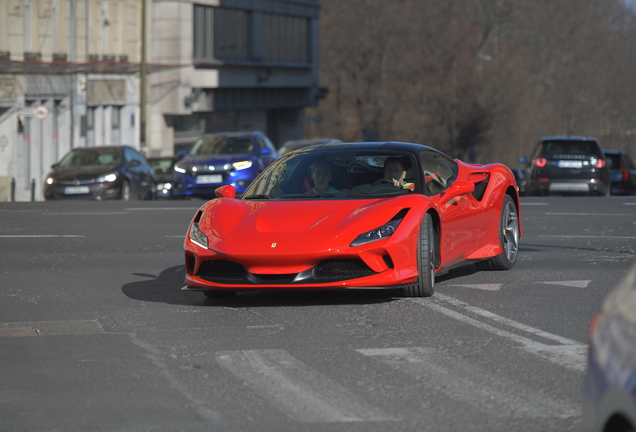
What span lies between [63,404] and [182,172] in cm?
2077

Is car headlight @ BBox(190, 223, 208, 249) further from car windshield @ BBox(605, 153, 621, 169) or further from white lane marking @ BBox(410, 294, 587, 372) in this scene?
car windshield @ BBox(605, 153, 621, 169)

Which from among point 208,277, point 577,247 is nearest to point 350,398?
point 208,277

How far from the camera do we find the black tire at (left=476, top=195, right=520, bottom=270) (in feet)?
34.2

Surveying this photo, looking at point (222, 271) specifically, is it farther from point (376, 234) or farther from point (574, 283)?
point (574, 283)

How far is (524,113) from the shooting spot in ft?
260

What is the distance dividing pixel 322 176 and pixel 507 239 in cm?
207

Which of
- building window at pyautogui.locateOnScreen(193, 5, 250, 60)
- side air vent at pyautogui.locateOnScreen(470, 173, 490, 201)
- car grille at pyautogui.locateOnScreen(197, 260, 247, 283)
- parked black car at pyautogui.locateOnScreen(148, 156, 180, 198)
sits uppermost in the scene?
building window at pyautogui.locateOnScreen(193, 5, 250, 60)

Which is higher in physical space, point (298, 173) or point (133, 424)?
point (298, 173)

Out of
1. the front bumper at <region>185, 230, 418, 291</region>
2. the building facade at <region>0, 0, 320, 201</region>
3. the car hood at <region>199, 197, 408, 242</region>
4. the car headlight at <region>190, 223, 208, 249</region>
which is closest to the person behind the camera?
the front bumper at <region>185, 230, 418, 291</region>

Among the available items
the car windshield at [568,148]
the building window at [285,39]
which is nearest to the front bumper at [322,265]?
the car windshield at [568,148]

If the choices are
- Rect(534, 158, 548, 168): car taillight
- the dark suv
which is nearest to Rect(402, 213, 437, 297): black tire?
the dark suv

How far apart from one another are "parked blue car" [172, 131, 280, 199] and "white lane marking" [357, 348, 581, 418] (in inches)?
745

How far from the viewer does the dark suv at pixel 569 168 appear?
25484mm

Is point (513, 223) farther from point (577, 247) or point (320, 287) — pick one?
point (320, 287)
